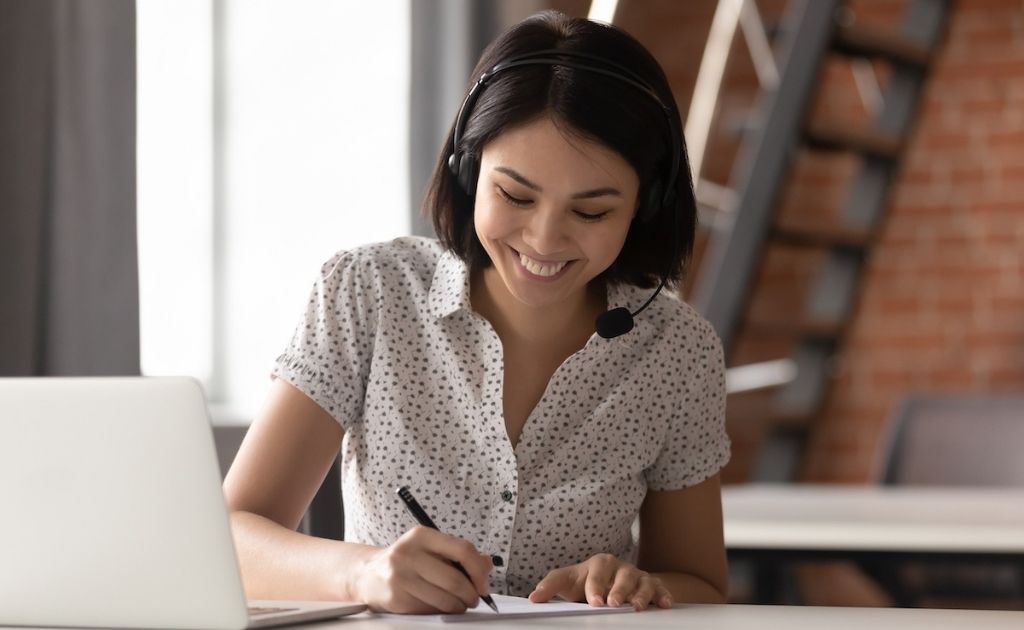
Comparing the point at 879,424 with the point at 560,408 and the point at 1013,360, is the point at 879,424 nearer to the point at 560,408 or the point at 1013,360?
the point at 1013,360

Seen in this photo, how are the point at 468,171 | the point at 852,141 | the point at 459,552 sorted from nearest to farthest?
the point at 459,552 < the point at 468,171 < the point at 852,141

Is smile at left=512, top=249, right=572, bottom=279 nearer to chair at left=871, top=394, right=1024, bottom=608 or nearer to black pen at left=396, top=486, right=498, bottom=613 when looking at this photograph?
black pen at left=396, top=486, right=498, bottom=613

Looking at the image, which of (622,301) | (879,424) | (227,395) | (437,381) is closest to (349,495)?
→ (437,381)

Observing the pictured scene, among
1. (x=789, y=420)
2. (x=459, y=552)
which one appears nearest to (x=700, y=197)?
(x=789, y=420)

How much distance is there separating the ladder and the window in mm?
905

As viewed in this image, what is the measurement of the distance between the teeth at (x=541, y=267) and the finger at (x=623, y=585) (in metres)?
0.31

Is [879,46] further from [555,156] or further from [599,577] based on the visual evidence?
[599,577]

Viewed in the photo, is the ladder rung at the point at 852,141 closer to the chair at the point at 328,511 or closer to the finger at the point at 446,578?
the chair at the point at 328,511

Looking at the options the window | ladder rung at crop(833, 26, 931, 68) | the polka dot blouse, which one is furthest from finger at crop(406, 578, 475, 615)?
ladder rung at crop(833, 26, 931, 68)

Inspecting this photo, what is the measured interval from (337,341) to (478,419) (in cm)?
18

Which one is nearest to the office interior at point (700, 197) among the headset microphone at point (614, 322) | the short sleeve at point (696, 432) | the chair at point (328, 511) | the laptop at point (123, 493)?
the chair at point (328, 511)

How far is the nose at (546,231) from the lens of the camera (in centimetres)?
125

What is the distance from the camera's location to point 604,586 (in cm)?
115

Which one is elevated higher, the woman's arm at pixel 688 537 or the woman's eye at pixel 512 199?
the woman's eye at pixel 512 199
